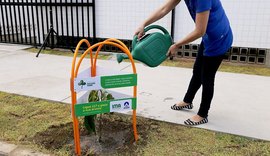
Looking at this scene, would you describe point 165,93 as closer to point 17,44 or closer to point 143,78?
point 143,78

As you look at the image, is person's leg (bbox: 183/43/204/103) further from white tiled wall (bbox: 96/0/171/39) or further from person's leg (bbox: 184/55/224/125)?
white tiled wall (bbox: 96/0/171/39)

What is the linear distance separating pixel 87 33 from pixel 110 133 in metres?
4.32

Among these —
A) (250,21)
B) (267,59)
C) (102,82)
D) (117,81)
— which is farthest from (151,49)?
(267,59)

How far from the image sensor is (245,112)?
3668 mm

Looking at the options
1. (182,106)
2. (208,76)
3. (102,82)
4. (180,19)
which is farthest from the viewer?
(180,19)

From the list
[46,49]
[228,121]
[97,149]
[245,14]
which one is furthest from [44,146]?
[46,49]

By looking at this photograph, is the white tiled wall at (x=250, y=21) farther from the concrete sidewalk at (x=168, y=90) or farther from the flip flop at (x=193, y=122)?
→ the flip flop at (x=193, y=122)

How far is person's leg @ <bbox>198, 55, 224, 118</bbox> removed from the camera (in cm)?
309

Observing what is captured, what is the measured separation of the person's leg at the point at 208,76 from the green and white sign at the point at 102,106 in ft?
2.98

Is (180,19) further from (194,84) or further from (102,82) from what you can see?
(102,82)

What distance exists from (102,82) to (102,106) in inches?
8.5

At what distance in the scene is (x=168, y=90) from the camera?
4473 millimetres

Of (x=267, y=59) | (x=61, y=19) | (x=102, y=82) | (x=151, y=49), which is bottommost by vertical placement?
(x=267, y=59)

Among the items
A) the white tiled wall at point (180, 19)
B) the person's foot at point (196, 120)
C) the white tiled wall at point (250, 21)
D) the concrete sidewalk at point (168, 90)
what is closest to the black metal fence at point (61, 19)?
the white tiled wall at point (180, 19)
